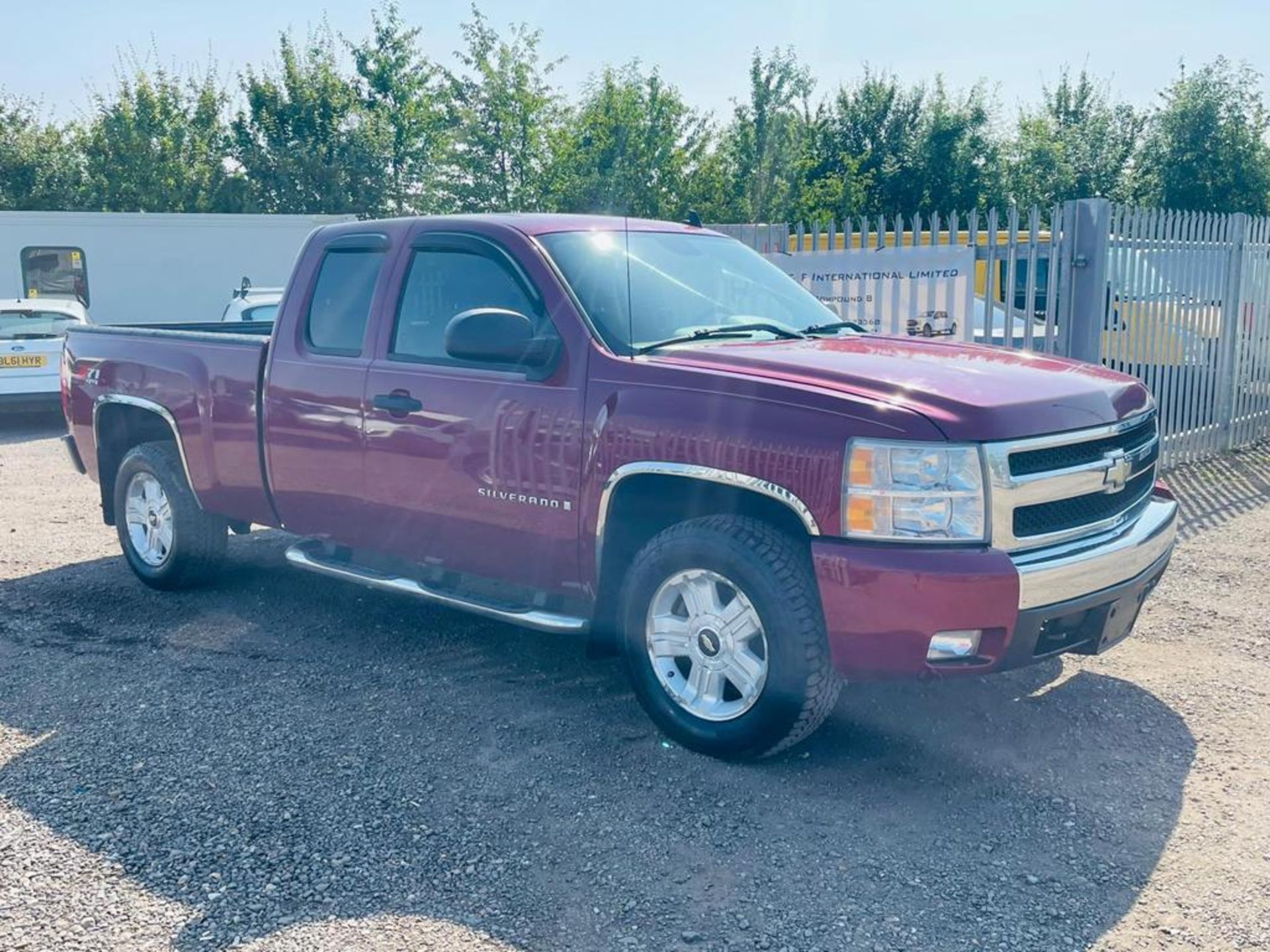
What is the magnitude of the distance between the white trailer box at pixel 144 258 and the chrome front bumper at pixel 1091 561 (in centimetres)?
1469

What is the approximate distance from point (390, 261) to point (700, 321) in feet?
4.83

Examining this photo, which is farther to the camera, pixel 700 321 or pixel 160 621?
pixel 160 621

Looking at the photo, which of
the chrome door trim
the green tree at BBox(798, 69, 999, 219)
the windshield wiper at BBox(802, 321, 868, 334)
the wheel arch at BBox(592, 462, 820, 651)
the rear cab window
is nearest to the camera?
the wheel arch at BBox(592, 462, 820, 651)

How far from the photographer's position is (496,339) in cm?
470

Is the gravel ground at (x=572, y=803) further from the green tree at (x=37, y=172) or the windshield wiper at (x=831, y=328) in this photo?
the green tree at (x=37, y=172)

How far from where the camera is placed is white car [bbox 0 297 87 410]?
13859 millimetres

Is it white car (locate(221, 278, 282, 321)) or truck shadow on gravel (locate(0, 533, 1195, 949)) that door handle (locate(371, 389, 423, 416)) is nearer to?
truck shadow on gravel (locate(0, 533, 1195, 949))

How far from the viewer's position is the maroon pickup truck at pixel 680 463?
3.98 m

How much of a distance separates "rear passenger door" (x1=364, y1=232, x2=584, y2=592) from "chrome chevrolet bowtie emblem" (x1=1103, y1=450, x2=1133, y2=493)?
1861 millimetres

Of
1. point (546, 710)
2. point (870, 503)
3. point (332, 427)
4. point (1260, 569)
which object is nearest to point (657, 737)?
point (546, 710)

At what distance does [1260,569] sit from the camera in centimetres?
714

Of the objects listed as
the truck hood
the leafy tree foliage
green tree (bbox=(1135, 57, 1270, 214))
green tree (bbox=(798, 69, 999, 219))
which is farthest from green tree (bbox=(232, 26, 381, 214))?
the truck hood

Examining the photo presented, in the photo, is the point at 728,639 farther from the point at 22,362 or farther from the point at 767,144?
the point at 767,144

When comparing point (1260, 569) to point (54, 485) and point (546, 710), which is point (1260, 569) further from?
point (54, 485)
